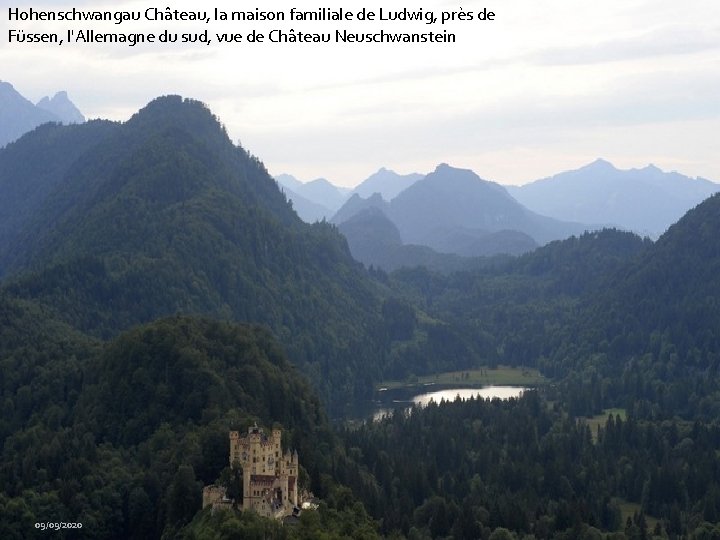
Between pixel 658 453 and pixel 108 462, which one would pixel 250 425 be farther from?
pixel 658 453

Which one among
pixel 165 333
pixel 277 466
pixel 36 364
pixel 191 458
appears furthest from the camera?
pixel 36 364

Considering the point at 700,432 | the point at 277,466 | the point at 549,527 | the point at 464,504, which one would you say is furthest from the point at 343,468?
the point at 700,432

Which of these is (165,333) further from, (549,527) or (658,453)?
(658,453)

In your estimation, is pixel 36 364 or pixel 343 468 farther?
pixel 36 364

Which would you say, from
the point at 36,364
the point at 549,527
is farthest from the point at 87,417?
the point at 549,527

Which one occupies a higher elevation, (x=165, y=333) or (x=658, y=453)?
(x=165, y=333)

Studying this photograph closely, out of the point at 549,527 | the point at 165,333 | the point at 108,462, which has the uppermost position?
the point at 165,333

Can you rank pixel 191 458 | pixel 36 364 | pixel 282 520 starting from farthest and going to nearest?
pixel 36 364 < pixel 191 458 < pixel 282 520
